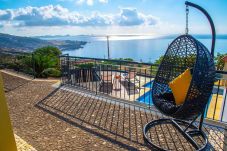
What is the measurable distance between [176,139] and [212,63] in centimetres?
122

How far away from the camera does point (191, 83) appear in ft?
9.26

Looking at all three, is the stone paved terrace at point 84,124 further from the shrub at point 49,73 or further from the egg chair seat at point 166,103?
the shrub at point 49,73

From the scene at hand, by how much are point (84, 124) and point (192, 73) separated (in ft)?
6.56

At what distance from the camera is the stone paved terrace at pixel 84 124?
313 centimetres

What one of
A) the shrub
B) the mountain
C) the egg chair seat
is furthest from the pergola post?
the mountain

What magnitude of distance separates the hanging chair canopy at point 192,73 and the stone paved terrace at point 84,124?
0.49 meters

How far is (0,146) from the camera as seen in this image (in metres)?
2.21

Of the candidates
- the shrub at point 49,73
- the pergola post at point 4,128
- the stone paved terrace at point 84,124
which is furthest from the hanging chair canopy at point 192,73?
the shrub at point 49,73

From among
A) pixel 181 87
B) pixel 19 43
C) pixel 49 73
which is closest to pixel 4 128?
pixel 181 87

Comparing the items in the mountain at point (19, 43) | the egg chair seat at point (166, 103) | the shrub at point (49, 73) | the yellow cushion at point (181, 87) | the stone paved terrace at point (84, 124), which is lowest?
the stone paved terrace at point (84, 124)

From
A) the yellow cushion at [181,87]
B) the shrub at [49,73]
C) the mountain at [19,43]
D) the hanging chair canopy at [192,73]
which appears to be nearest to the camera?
the hanging chair canopy at [192,73]

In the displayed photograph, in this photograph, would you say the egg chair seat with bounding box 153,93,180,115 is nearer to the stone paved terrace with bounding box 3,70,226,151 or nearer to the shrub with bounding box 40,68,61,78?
the stone paved terrace with bounding box 3,70,226,151

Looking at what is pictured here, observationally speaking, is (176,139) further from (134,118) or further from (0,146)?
(0,146)

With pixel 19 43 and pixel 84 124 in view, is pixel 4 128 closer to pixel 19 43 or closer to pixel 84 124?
pixel 84 124
